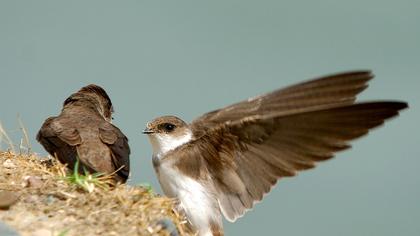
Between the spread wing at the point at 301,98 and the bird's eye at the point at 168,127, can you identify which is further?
→ the bird's eye at the point at 168,127

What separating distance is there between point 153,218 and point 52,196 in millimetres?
830

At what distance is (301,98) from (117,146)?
113 inches

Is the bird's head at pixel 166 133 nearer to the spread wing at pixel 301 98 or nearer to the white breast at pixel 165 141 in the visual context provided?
the white breast at pixel 165 141

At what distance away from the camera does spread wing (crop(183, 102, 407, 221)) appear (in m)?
6.59

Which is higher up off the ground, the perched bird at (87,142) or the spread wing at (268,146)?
the perched bird at (87,142)

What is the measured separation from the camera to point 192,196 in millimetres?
7117

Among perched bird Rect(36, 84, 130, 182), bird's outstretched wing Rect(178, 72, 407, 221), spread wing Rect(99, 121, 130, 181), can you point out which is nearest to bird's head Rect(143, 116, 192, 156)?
bird's outstretched wing Rect(178, 72, 407, 221)

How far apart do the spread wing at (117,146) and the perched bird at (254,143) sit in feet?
4.72

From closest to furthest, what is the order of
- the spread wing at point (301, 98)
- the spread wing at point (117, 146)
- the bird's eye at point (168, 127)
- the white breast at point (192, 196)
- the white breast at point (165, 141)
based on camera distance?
the spread wing at point (301, 98), the white breast at point (192, 196), the white breast at point (165, 141), the bird's eye at point (168, 127), the spread wing at point (117, 146)

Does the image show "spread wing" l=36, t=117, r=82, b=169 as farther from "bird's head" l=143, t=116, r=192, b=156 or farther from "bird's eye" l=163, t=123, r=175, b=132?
"bird's eye" l=163, t=123, r=175, b=132

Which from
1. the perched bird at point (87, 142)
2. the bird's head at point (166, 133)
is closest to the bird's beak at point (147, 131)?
the bird's head at point (166, 133)

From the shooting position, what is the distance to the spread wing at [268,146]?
6.59 meters

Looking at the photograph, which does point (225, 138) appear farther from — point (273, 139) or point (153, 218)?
point (153, 218)

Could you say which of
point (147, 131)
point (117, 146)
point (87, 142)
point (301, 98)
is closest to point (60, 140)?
point (87, 142)
